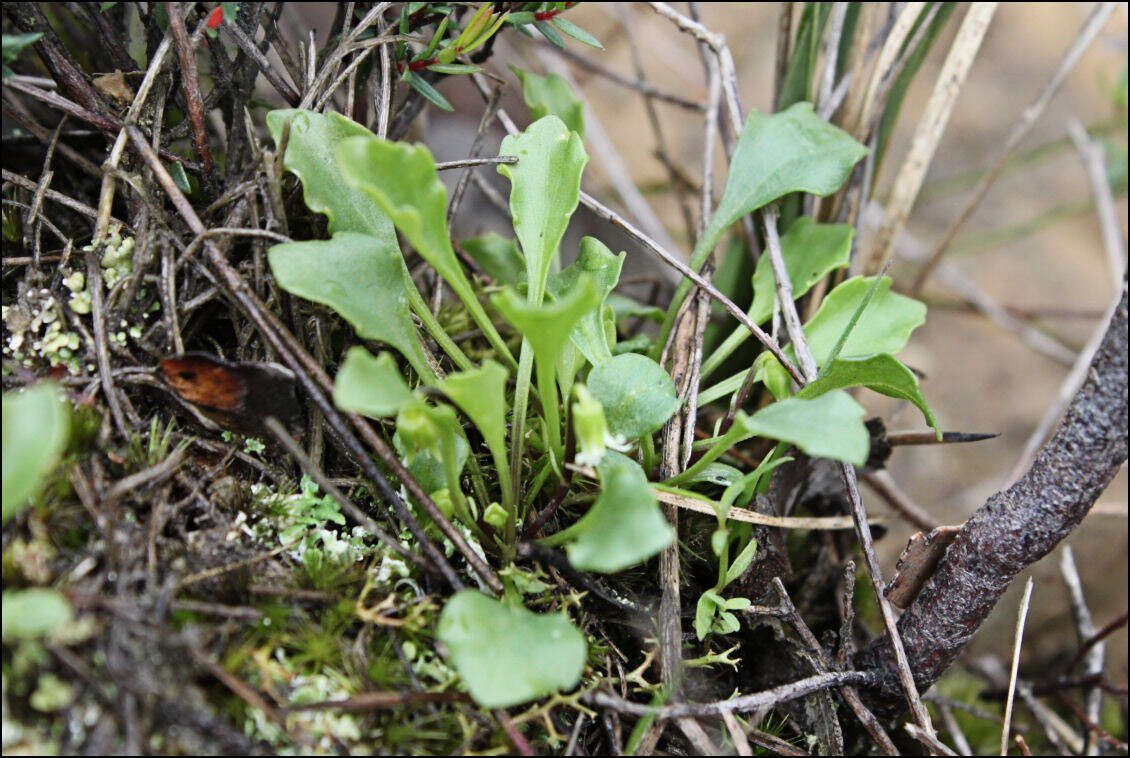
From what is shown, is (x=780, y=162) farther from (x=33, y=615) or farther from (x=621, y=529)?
(x=33, y=615)

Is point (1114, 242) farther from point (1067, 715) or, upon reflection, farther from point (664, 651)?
point (664, 651)

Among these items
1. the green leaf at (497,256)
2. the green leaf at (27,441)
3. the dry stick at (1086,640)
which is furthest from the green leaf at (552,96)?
the dry stick at (1086,640)

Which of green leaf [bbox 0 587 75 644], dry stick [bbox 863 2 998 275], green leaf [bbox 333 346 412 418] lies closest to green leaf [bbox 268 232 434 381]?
green leaf [bbox 333 346 412 418]

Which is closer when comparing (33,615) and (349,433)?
(33,615)

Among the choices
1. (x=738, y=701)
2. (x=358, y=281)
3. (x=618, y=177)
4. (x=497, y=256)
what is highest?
(x=358, y=281)

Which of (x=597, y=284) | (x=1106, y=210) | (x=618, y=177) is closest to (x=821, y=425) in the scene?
(x=597, y=284)

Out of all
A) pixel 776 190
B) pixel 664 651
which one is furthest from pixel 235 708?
pixel 776 190

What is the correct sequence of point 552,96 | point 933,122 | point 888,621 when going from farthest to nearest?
point 933,122, point 552,96, point 888,621
